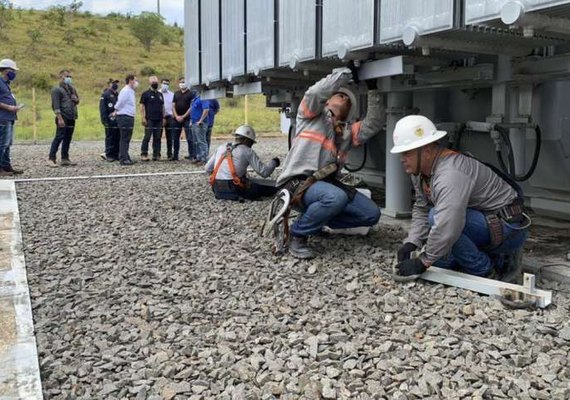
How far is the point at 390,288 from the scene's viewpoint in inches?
180

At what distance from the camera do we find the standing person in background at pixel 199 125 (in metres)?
13.9

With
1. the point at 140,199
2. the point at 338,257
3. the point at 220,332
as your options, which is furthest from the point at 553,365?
the point at 140,199

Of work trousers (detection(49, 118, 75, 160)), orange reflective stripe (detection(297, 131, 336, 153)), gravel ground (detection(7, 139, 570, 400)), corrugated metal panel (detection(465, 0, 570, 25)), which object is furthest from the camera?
work trousers (detection(49, 118, 75, 160))

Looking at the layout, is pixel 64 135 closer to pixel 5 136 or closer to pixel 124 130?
pixel 124 130

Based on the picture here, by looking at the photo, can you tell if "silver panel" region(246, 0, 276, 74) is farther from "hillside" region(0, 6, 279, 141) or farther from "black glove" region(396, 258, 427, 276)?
"hillside" region(0, 6, 279, 141)

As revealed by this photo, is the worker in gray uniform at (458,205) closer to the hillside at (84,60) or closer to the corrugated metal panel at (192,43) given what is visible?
the corrugated metal panel at (192,43)

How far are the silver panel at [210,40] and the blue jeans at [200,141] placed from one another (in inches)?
146

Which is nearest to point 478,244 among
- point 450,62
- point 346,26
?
point 450,62

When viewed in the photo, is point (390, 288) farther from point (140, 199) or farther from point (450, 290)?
point (140, 199)

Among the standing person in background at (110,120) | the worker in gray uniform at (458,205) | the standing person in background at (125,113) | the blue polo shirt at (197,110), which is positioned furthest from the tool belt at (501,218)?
the standing person in background at (110,120)

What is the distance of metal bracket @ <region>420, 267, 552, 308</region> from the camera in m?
4.08

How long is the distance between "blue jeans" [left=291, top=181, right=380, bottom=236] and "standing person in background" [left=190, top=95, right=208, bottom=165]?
344 inches

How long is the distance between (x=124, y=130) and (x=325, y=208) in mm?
9435

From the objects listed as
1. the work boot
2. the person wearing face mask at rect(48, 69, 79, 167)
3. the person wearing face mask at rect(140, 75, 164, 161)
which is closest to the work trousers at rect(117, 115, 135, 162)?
the person wearing face mask at rect(140, 75, 164, 161)
